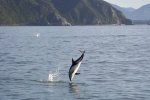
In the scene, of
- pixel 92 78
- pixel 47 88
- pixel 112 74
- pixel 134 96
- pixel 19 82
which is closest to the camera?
pixel 134 96

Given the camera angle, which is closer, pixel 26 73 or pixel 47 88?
pixel 47 88

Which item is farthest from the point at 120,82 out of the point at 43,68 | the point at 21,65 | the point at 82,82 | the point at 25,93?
the point at 21,65

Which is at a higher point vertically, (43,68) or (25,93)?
(25,93)

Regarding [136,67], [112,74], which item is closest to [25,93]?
[112,74]

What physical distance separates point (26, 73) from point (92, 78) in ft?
25.7

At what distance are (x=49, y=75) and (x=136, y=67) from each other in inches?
520

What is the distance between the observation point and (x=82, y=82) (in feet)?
141

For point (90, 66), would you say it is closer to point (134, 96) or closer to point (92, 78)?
point (92, 78)

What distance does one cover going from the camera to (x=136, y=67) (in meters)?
56.1

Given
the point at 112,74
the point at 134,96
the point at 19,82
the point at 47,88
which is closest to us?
the point at 134,96

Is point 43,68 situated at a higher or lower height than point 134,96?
lower

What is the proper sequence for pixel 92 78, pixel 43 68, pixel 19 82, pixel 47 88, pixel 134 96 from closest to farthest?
pixel 134 96 < pixel 47 88 < pixel 19 82 < pixel 92 78 < pixel 43 68

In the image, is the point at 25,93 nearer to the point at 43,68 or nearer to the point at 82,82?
the point at 82,82

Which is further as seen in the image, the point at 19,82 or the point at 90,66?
the point at 90,66
